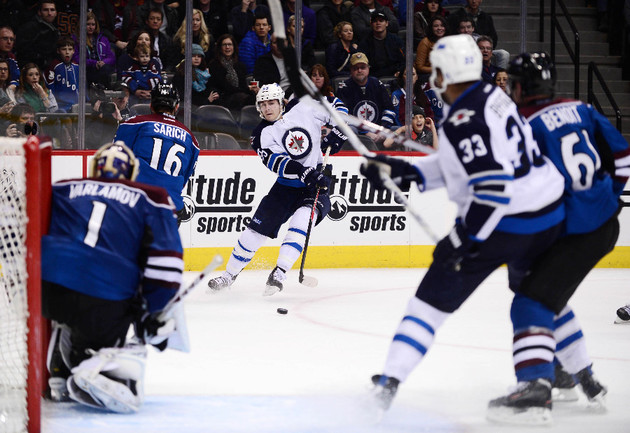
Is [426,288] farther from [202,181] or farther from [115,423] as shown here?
[202,181]

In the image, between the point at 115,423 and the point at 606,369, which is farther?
the point at 606,369

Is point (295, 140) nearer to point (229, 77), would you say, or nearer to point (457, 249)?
point (229, 77)

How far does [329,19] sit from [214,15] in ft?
2.93

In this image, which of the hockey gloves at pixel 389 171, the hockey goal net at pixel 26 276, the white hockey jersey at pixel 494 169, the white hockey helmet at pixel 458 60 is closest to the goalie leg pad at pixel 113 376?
the hockey goal net at pixel 26 276

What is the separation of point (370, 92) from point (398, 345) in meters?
4.27

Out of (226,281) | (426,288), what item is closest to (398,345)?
(426,288)

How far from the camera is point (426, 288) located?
9.25 ft

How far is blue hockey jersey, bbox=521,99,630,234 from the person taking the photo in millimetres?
2912

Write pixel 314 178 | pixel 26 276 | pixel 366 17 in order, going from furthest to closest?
pixel 366 17, pixel 314 178, pixel 26 276

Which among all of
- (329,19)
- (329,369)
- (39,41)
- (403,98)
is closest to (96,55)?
(39,41)

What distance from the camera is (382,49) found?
7.01 metres

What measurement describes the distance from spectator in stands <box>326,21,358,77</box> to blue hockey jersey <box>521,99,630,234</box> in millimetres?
4082

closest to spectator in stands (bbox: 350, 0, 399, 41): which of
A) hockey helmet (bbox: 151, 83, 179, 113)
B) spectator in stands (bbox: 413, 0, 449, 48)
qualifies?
spectator in stands (bbox: 413, 0, 449, 48)

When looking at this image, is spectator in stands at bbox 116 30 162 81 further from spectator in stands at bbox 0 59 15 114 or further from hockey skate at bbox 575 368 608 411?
hockey skate at bbox 575 368 608 411
